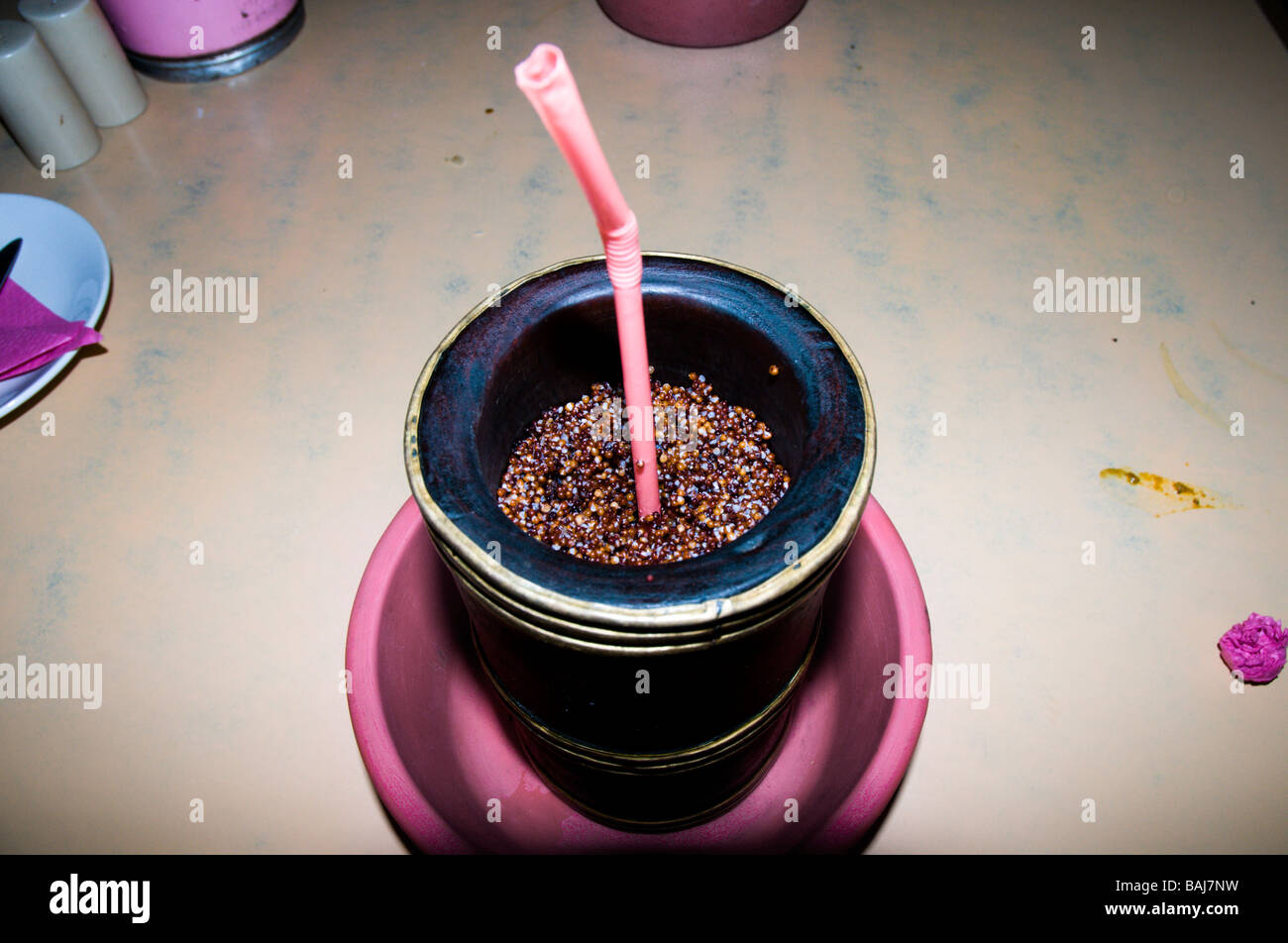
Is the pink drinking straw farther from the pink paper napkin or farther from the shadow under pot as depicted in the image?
the pink paper napkin

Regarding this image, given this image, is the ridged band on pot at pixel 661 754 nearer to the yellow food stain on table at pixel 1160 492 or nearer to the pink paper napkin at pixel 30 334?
the yellow food stain on table at pixel 1160 492

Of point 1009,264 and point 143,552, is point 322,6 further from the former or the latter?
point 1009,264

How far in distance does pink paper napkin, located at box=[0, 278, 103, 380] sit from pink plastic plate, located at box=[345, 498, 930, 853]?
0.51 m

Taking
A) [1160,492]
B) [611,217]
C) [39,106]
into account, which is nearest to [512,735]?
[611,217]

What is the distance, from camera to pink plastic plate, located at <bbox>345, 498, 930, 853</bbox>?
0.55 meters

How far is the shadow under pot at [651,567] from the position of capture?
406 mm

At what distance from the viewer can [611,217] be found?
15.4 inches

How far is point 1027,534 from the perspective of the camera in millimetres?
833

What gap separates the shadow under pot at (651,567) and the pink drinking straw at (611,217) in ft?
0.23

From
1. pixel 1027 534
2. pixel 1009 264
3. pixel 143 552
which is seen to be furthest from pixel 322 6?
pixel 1027 534

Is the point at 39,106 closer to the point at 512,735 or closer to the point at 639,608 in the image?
the point at 512,735

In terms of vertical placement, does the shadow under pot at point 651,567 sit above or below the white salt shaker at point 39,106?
below

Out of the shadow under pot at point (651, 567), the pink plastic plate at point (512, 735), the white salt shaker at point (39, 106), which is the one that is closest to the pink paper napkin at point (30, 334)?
the white salt shaker at point (39, 106)
